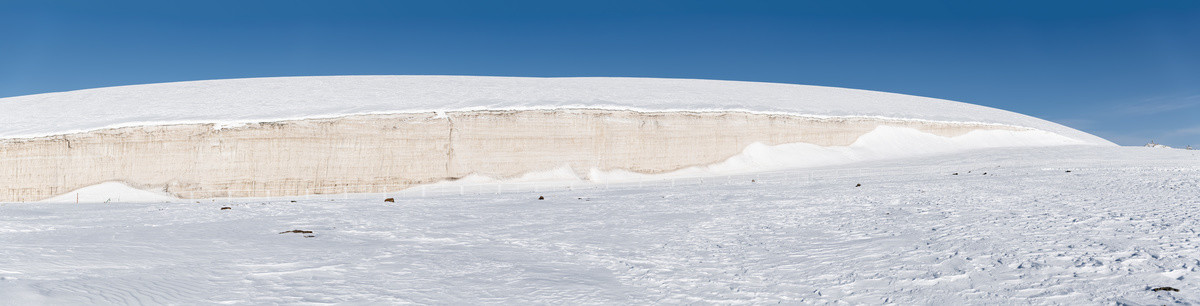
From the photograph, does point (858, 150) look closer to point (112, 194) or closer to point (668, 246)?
point (668, 246)

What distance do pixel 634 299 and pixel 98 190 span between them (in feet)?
70.1

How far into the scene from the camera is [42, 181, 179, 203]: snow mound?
68.7ft

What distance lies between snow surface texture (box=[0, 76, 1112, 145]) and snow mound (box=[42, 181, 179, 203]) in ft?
5.71

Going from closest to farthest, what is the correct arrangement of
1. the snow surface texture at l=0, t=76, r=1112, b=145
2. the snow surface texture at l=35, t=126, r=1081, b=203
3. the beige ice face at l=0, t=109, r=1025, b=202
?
the snow surface texture at l=35, t=126, r=1081, b=203
the beige ice face at l=0, t=109, r=1025, b=202
the snow surface texture at l=0, t=76, r=1112, b=145

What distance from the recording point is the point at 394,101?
77.6 feet

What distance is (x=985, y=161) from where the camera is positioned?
1958 centimetres

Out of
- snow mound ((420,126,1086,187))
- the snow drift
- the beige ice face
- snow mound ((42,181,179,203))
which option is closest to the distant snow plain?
snow mound ((420,126,1086,187))

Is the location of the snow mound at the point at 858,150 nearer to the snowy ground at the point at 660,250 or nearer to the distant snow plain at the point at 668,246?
the distant snow plain at the point at 668,246

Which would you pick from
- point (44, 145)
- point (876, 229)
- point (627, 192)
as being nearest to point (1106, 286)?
point (876, 229)

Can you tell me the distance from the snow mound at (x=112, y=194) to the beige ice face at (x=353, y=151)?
236 millimetres

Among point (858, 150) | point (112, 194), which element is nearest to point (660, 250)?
point (858, 150)

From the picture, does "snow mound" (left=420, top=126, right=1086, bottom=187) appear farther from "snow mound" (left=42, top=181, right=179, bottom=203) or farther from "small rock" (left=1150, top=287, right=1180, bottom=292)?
Answer: "small rock" (left=1150, top=287, right=1180, bottom=292)

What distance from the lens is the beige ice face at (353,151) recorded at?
2147cm

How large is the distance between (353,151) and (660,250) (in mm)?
16332
